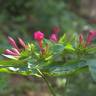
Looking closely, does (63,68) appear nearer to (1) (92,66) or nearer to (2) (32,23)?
(1) (92,66)

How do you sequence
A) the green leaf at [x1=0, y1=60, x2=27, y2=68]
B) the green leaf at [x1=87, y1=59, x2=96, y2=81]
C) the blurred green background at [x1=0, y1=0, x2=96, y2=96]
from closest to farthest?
the green leaf at [x1=87, y1=59, x2=96, y2=81], the green leaf at [x1=0, y1=60, x2=27, y2=68], the blurred green background at [x1=0, y1=0, x2=96, y2=96]

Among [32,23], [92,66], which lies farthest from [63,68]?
[32,23]

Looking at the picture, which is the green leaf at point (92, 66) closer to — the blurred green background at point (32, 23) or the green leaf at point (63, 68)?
the green leaf at point (63, 68)

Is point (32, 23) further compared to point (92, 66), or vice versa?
point (32, 23)

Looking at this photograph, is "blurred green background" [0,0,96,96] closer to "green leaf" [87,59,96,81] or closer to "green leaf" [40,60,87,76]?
"green leaf" [40,60,87,76]

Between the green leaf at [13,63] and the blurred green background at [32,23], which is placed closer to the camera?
the green leaf at [13,63]

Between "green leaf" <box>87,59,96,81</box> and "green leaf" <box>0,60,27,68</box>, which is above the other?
"green leaf" <box>0,60,27,68</box>

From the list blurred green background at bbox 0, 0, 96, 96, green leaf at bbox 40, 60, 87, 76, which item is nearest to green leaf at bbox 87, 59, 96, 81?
green leaf at bbox 40, 60, 87, 76

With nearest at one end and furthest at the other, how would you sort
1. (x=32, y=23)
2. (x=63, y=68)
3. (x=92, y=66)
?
(x=92, y=66) < (x=63, y=68) < (x=32, y=23)

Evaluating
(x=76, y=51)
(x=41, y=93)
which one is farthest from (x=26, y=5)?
(x=76, y=51)

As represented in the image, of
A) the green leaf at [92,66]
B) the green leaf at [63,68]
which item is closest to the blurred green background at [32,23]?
the green leaf at [63,68]

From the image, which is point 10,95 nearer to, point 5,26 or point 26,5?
point 5,26
